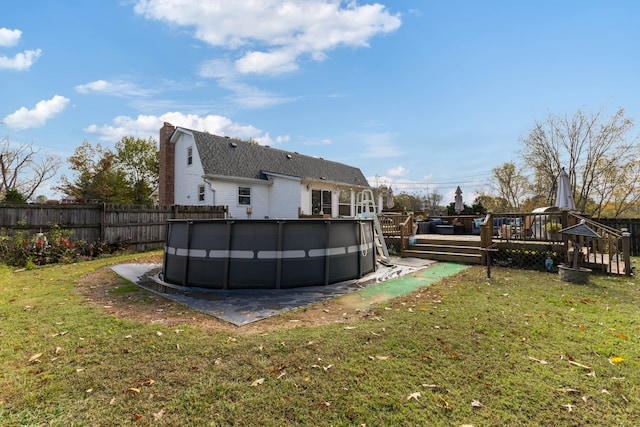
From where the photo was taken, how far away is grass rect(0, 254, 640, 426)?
2.11 meters

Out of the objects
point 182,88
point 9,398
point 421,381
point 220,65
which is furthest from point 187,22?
point 421,381

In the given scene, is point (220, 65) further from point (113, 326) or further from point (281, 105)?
point (113, 326)

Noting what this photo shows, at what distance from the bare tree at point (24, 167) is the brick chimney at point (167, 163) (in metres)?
11.9

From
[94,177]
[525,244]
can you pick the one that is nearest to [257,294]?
[525,244]

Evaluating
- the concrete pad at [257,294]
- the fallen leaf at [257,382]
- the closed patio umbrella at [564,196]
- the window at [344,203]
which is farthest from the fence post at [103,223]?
the closed patio umbrella at [564,196]

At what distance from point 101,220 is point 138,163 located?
24.3m

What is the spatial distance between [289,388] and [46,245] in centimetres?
1019

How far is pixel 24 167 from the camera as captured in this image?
22.9m

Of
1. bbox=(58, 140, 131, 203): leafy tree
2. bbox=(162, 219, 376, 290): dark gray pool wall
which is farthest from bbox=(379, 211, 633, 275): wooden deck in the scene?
bbox=(58, 140, 131, 203): leafy tree

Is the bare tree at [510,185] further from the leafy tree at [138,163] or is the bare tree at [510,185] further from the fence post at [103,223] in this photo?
the leafy tree at [138,163]

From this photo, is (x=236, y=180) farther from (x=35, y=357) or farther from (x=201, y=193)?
(x=35, y=357)

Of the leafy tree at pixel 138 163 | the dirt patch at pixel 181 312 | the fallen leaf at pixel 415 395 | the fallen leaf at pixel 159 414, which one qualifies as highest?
the leafy tree at pixel 138 163

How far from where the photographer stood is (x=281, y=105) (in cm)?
1725

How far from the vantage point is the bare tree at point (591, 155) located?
16016 mm
